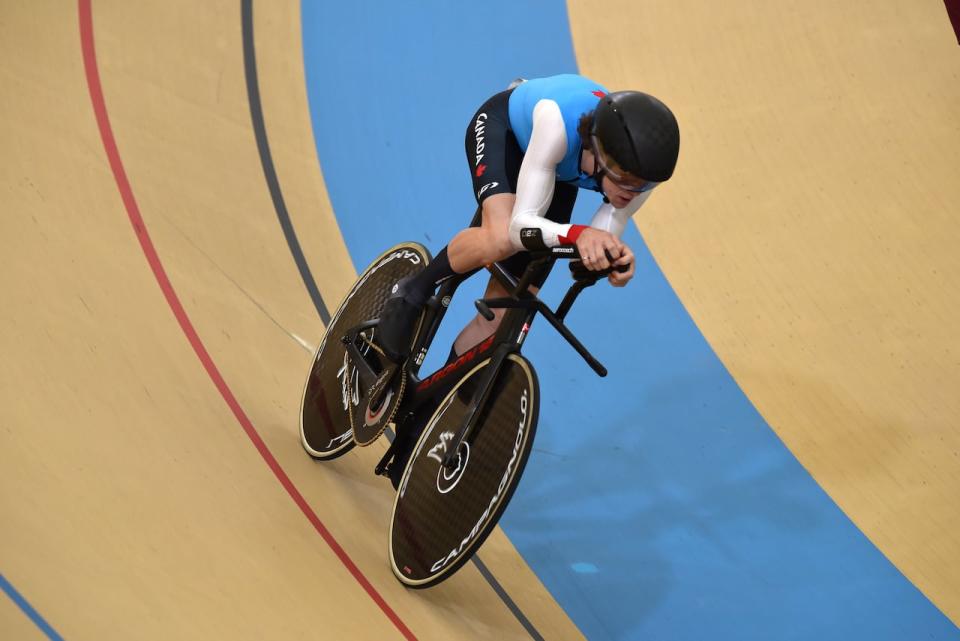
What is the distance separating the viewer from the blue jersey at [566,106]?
268cm

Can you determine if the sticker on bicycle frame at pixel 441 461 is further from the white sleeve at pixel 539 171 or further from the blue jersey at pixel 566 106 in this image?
the blue jersey at pixel 566 106

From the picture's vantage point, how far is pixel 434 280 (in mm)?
3055

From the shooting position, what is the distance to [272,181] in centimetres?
464

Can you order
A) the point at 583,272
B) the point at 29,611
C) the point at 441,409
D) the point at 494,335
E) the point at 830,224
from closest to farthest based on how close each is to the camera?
the point at 29,611, the point at 583,272, the point at 494,335, the point at 441,409, the point at 830,224

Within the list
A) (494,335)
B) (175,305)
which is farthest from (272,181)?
(494,335)

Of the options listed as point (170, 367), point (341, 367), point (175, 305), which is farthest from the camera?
point (175, 305)

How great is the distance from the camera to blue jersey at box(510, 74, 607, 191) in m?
2.68

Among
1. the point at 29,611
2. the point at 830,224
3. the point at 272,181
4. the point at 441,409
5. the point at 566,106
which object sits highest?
the point at 566,106

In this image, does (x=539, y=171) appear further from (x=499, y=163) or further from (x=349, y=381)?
(x=349, y=381)

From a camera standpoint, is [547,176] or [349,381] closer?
[547,176]

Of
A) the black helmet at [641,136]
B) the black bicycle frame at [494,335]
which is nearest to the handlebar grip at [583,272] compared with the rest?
the black bicycle frame at [494,335]

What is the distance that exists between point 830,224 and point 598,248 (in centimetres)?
289

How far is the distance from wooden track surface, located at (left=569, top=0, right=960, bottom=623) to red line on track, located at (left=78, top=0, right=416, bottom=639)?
208cm

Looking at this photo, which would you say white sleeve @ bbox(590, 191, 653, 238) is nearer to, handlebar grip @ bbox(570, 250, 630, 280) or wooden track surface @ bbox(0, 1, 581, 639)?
handlebar grip @ bbox(570, 250, 630, 280)
